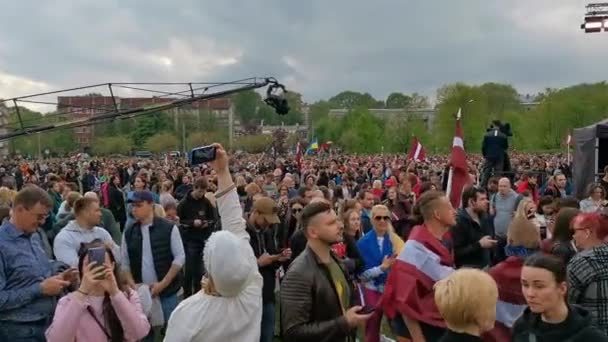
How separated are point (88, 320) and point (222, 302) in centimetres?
98

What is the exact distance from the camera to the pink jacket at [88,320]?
362 centimetres

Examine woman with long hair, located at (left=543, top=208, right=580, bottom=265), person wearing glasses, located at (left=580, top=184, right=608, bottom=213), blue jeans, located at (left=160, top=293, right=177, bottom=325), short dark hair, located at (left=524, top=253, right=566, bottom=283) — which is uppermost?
short dark hair, located at (left=524, top=253, right=566, bottom=283)

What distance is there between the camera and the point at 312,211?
421 cm

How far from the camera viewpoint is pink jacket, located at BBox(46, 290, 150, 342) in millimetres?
3615

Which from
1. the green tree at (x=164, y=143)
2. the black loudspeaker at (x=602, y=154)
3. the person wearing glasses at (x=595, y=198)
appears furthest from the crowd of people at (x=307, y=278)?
the green tree at (x=164, y=143)

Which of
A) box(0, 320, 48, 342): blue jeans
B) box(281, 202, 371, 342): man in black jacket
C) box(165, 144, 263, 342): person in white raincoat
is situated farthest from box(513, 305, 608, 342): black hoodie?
box(0, 320, 48, 342): blue jeans

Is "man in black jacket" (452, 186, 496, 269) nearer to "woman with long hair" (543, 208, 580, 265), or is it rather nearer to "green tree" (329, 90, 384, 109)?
"woman with long hair" (543, 208, 580, 265)

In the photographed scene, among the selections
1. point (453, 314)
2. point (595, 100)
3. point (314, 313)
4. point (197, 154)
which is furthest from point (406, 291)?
point (595, 100)

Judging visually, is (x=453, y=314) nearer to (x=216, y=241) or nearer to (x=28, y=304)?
(x=216, y=241)

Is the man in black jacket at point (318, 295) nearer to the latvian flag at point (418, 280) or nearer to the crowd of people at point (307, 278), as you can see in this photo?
the crowd of people at point (307, 278)

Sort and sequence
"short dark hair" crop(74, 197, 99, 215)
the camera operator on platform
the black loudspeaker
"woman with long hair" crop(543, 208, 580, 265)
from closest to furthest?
"woman with long hair" crop(543, 208, 580, 265), "short dark hair" crop(74, 197, 99, 215), the camera operator on platform, the black loudspeaker

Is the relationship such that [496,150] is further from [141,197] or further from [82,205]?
[82,205]

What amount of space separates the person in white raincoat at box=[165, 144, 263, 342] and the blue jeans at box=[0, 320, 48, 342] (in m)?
1.74

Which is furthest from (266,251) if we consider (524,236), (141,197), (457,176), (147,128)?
(147,128)
